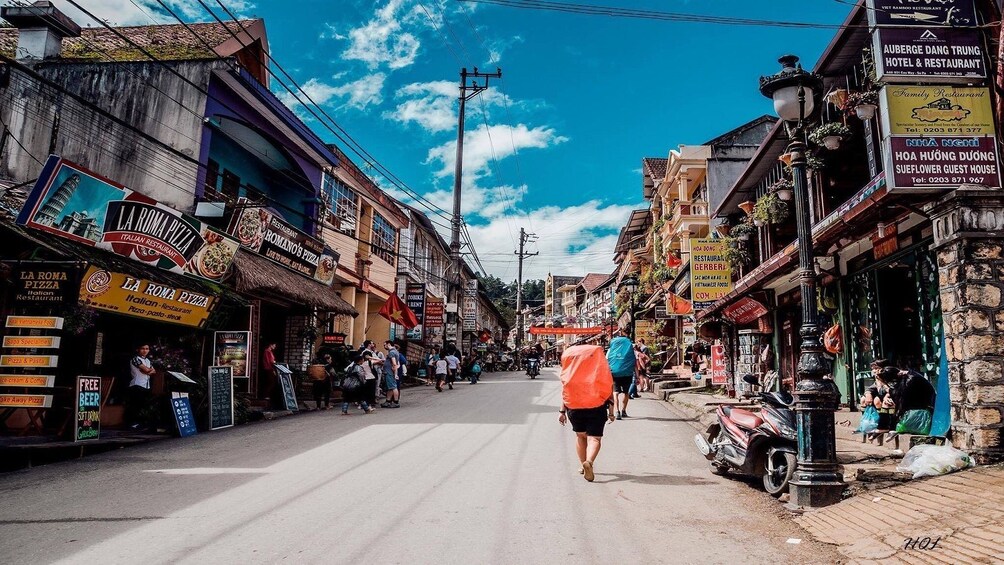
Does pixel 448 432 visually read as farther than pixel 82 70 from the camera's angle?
No

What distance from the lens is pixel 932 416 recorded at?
7.44 m

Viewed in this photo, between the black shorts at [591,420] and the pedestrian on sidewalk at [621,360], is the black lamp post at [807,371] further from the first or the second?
the pedestrian on sidewalk at [621,360]

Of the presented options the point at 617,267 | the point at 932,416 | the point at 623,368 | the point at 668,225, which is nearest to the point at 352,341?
the point at 623,368

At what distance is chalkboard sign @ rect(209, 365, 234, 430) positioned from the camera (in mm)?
11445

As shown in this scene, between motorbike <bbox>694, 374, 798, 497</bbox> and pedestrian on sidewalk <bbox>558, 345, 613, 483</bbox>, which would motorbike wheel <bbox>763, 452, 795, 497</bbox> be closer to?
motorbike <bbox>694, 374, 798, 497</bbox>

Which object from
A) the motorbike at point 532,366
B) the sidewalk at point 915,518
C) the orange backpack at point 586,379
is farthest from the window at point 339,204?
the sidewalk at point 915,518

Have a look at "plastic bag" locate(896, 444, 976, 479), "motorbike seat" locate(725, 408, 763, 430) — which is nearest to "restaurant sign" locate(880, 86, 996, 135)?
"plastic bag" locate(896, 444, 976, 479)

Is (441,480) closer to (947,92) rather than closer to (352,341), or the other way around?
(947,92)

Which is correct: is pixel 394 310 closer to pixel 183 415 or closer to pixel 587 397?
pixel 183 415

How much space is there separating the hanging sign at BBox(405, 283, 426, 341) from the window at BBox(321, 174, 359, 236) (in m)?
6.68

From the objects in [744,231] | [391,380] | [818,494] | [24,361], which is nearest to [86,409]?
[24,361]

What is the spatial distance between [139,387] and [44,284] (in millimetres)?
2400

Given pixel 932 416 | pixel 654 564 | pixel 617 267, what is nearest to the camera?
pixel 654 564

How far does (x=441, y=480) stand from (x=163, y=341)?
963 centimetres
